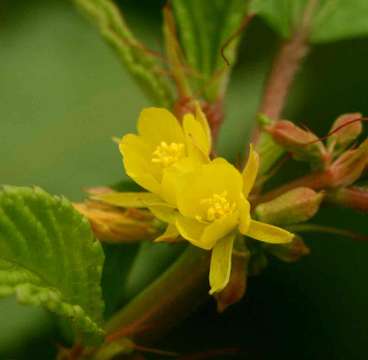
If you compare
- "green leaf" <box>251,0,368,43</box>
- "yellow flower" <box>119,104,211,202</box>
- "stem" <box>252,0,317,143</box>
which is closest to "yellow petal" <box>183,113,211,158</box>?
"yellow flower" <box>119,104,211,202</box>

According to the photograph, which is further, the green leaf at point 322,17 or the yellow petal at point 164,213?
the green leaf at point 322,17

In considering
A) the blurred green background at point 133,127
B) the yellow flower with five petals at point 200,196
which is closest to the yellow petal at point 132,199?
the yellow flower with five petals at point 200,196

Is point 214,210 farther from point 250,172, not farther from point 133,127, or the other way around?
point 133,127

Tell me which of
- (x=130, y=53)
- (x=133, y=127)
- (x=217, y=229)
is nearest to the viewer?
(x=217, y=229)

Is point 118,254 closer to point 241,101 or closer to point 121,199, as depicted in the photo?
point 121,199

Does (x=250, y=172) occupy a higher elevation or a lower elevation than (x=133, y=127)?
higher

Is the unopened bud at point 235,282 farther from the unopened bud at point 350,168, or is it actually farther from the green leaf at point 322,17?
the green leaf at point 322,17

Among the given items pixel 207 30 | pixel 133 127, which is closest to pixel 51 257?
pixel 207 30
